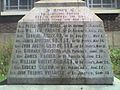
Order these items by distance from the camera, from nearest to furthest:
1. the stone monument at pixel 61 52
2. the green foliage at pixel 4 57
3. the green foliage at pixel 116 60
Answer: the stone monument at pixel 61 52
the green foliage at pixel 116 60
the green foliage at pixel 4 57

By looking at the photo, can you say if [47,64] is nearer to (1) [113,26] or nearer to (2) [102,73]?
(2) [102,73]

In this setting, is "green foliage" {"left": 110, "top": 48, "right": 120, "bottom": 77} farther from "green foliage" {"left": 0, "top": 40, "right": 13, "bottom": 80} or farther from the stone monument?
the stone monument

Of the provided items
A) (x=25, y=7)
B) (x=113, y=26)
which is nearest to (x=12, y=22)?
(x=25, y=7)

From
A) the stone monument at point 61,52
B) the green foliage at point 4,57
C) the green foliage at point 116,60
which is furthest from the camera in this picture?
the green foliage at point 4,57

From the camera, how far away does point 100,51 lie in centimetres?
670

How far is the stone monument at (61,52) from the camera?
21.9ft

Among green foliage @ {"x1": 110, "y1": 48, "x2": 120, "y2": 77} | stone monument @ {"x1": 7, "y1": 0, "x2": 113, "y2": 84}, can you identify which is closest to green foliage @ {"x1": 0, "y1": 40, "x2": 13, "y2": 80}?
green foliage @ {"x1": 110, "y1": 48, "x2": 120, "y2": 77}

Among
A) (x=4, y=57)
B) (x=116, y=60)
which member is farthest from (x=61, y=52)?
(x=116, y=60)

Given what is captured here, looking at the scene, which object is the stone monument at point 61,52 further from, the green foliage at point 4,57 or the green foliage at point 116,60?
the green foliage at point 116,60

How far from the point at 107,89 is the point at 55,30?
1097 millimetres

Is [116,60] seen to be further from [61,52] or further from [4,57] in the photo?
[61,52]

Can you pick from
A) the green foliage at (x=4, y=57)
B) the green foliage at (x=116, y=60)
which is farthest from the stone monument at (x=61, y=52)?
the green foliage at (x=116, y=60)

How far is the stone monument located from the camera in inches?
263

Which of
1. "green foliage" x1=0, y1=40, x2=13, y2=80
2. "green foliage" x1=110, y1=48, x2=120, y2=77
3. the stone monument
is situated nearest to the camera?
the stone monument
